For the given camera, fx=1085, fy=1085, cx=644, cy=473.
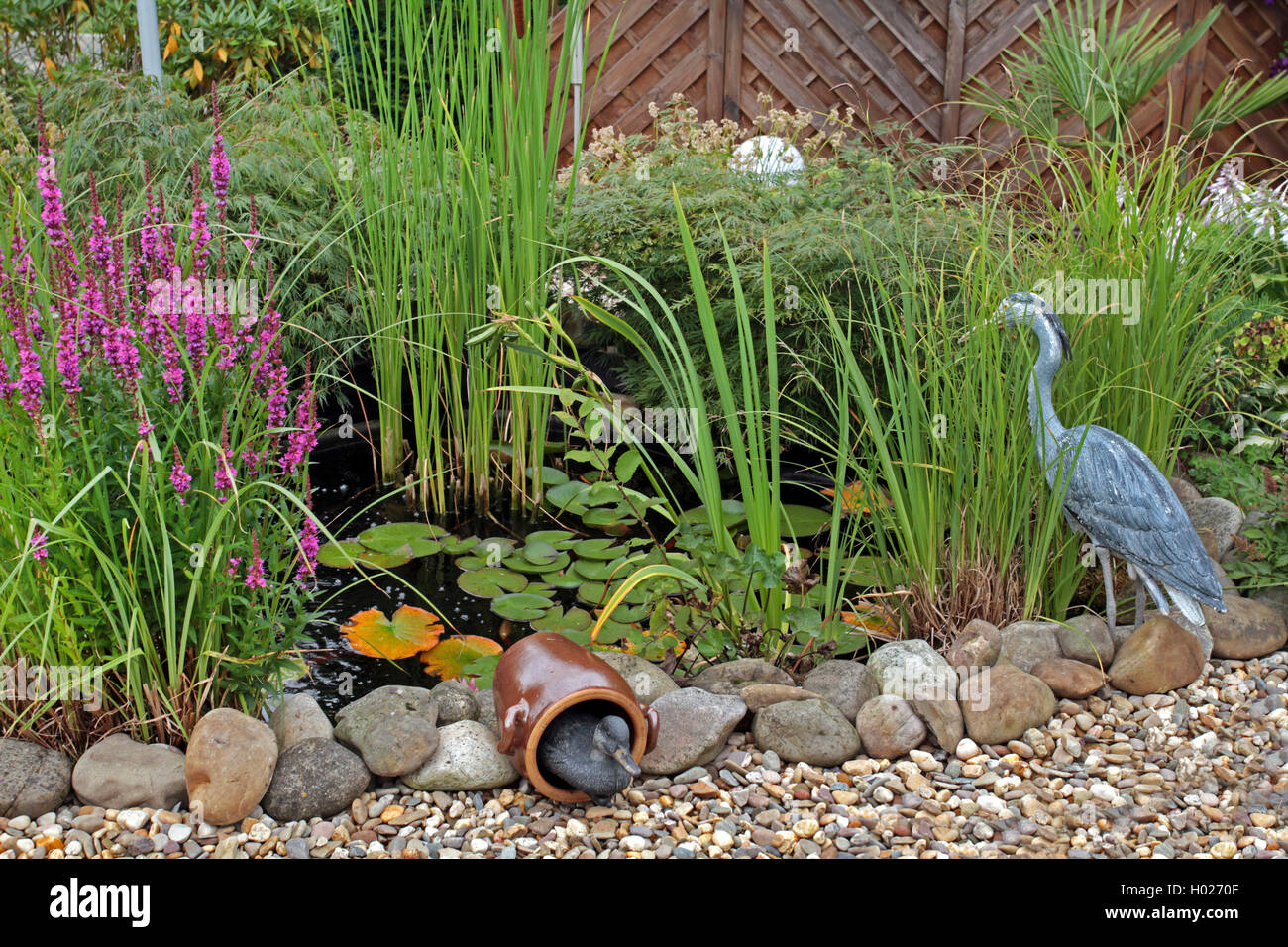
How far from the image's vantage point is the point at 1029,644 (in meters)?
2.43

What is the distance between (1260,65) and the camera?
21.2ft

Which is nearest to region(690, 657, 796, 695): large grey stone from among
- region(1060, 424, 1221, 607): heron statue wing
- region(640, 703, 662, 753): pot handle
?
region(640, 703, 662, 753): pot handle

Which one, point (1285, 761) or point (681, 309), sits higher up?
point (681, 309)

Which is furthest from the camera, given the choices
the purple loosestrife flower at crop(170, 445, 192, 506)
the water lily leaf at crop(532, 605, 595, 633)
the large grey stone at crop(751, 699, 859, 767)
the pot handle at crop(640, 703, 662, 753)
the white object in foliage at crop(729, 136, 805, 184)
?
the white object in foliage at crop(729, 136, 805, 184)

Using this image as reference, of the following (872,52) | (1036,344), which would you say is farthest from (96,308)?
(872,52)

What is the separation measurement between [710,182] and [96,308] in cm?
259

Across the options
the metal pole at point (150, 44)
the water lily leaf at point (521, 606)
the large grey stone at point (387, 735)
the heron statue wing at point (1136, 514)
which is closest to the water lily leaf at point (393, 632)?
the water lily leaf at point (521, 606)

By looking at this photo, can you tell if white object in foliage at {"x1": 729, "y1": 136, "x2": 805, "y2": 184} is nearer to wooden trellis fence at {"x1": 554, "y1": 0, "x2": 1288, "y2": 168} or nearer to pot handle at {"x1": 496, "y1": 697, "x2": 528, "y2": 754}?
wooden trellis fence at {"x1": 554, "y1": 0, "x2": 1288, "y2": 168}

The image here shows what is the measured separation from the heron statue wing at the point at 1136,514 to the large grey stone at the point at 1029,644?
0.24 metres

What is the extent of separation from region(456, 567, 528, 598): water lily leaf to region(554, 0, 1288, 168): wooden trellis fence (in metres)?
4.44

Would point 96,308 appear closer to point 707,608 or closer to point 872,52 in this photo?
point 707,608

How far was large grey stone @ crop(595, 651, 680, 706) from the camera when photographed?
2283 millimetres

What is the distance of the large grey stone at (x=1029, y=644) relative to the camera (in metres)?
2.42

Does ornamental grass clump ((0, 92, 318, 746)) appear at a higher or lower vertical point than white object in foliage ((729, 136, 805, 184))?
lower
